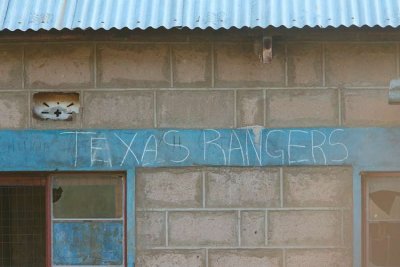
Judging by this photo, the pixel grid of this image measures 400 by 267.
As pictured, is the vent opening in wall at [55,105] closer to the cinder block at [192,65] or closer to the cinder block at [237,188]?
the cinder block at [192,65]

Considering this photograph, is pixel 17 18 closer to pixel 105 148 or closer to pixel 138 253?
pixel 105 148

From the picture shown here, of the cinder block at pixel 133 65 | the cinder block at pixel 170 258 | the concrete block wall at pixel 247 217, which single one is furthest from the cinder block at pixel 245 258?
the cinder block at pixel 133 65

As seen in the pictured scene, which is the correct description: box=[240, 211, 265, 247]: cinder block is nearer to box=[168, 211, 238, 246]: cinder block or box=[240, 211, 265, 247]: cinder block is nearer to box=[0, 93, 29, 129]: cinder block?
box=[168, 211, 238, 246]: cinder block

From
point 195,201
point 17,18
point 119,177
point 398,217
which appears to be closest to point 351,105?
point 398,217

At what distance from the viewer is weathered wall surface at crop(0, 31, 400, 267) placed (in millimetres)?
6074

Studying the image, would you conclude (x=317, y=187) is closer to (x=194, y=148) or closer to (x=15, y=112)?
(x=194, y=148)

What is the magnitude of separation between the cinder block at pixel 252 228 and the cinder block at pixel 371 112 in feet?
3.57

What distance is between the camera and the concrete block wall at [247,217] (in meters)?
6.07

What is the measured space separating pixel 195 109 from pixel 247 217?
1.02 m

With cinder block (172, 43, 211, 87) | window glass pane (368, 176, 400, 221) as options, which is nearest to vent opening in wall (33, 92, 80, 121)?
cinder block (172, 43, 211, 87)

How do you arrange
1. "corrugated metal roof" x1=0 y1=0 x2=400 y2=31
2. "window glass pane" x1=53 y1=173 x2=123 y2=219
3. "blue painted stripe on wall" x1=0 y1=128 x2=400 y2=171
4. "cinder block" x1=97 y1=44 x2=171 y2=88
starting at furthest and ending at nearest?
1. "window glass pane" x1=53 y1=173 x2=123 y2=219
2. "cinder block" x1=97 y1=44 x2=171 y2=88
3. "blue painted stripe on wall" x1=0 y1=128 x2=400 y2=171
4. "corrugated metal roof" x1=0 y1=0 x2=400 y2=31

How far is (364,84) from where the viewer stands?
19.9 feet

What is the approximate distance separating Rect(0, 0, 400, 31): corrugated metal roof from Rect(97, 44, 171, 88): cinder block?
309mm

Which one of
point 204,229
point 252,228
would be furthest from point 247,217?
point 204,229
